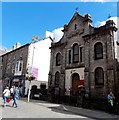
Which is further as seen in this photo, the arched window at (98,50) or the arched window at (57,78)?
the arched window at (57,78)

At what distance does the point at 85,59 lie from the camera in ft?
52.3

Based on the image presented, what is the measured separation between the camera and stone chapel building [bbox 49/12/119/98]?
13789mm

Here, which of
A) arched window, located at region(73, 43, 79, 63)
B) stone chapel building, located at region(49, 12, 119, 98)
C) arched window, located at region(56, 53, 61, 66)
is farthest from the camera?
arched window, located at region(56, 53, 61, 66)

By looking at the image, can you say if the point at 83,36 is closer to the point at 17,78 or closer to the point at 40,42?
the point at 40,42

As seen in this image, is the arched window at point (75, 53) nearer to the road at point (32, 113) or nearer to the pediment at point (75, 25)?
the pediment at point (75, 25)

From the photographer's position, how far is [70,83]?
55.8 ft

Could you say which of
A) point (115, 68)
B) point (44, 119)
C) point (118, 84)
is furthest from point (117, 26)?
point (44, 119)

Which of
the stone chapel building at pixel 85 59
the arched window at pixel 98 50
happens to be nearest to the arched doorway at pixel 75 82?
the stone chapel building at pixel 85 59

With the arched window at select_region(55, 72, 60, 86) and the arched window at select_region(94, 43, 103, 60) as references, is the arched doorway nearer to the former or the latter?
the arched window at select_region(55, 72, 60, 86)

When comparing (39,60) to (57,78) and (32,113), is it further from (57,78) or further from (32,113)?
(32,113)

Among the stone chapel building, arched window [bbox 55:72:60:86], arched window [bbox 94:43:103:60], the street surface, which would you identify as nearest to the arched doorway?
the stone chapel building

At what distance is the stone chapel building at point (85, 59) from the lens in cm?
1379

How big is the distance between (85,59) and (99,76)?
2.68m

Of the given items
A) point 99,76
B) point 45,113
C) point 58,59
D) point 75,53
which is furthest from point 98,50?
point 45,113
